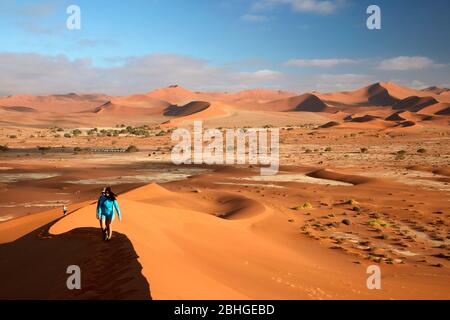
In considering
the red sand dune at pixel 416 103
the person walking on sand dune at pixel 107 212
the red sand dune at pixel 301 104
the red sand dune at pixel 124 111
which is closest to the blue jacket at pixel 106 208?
the person walking on sand dune at pixel 107 212

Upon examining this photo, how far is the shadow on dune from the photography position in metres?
6.70

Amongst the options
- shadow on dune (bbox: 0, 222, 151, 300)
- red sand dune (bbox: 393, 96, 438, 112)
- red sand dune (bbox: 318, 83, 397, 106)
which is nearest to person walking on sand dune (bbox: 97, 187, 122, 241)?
shadow on dune (bbox: 0, 222, 151, 300)

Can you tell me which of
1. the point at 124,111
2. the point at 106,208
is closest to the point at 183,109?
the point at 124,111

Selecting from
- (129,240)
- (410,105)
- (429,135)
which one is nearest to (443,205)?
(129,240)

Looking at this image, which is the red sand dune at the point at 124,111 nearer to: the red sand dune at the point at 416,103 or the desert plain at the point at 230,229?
the red sand dune at the point at 416,103

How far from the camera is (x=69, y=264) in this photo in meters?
8.29

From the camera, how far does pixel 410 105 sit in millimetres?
128250

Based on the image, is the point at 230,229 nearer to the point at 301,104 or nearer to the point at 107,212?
the point at 107,212

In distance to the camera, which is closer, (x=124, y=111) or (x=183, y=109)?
(x=183, y=109)

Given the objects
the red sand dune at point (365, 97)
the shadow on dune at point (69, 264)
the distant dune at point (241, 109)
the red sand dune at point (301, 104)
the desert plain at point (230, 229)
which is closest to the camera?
the shadow on dune at point (69, 264)

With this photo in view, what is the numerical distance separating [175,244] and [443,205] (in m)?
12.7

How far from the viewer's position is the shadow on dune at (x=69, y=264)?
670 cm

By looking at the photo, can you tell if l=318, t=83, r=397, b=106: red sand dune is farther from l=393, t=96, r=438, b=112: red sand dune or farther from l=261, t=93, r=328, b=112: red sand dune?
l=393, t=96, r=438, b=112: red sand dune

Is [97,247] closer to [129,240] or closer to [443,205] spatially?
[129,240]
